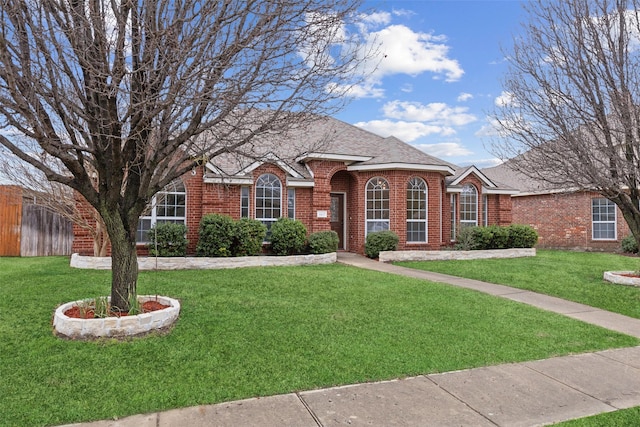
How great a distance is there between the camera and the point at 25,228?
51.2ft

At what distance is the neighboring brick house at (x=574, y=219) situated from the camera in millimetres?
19953

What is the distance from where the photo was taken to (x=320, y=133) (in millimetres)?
18125

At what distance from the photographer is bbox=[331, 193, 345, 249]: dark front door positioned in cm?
1708

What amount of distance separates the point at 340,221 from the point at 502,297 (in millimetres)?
9019

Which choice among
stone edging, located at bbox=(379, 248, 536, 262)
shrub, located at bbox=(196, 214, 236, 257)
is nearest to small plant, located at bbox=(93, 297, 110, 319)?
shrub, located at bbox=(196, 214, 236, 257)

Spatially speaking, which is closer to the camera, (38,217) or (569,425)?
(569,425)

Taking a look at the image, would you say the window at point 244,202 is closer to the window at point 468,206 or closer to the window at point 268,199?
the window at point 268,199

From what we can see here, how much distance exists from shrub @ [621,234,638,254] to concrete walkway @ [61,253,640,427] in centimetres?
1601

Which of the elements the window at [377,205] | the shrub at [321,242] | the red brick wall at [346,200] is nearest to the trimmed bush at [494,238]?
the red brick wall at [346,200]

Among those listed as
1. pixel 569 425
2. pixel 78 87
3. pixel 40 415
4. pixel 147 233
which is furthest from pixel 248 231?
pixel 569 425

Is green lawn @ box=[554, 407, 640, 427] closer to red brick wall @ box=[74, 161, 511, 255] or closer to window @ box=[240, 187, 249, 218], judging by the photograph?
red brick wall @ box=[74, 161, 511, 255]

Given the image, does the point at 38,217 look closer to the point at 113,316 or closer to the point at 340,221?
the point at 340,221

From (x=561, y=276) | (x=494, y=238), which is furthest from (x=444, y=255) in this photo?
(x=561, y=276)

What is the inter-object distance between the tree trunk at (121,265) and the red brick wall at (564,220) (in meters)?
19.6
